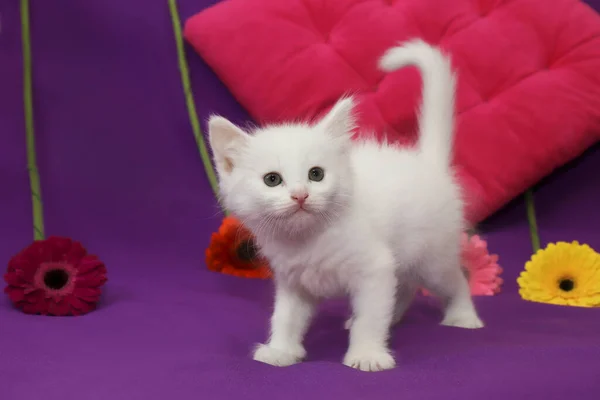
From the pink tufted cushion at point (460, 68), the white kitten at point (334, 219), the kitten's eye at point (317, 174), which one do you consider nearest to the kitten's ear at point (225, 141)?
the white kitten at point (334, 219)

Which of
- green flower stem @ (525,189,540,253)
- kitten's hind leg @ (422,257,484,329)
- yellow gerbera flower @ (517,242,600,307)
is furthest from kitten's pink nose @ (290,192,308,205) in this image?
green flower stem @ (525,189,540,253)

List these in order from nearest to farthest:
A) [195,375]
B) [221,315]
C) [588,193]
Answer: [195,375]
[221,315]
[588,193]

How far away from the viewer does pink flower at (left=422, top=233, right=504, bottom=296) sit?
1.86 metres

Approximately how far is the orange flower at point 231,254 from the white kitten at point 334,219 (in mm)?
548

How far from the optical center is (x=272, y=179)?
1.25m

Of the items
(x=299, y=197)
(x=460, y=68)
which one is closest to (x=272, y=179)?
(x=299, y=197)

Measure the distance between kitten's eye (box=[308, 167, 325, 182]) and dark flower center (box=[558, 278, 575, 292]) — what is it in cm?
86

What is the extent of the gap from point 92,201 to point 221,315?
0.72 meters

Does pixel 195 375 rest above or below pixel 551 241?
below

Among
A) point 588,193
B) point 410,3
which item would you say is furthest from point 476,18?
point 588,193

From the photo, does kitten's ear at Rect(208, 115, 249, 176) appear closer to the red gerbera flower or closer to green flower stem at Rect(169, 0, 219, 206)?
the red gerbera flower

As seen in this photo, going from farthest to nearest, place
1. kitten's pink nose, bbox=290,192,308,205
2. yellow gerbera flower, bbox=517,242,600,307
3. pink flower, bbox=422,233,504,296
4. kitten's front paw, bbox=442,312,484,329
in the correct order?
1. pink flower, bbox=422,233,504,296
2. yellow gerbera flower, bbox=517,242,600,307
3. kitten's front paw, bbox=442,312,484,329
4. kitten's pink nose, bbox=290,192,308,205

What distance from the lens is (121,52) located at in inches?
82.4

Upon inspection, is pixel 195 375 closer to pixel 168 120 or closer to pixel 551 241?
pixel 168 120
